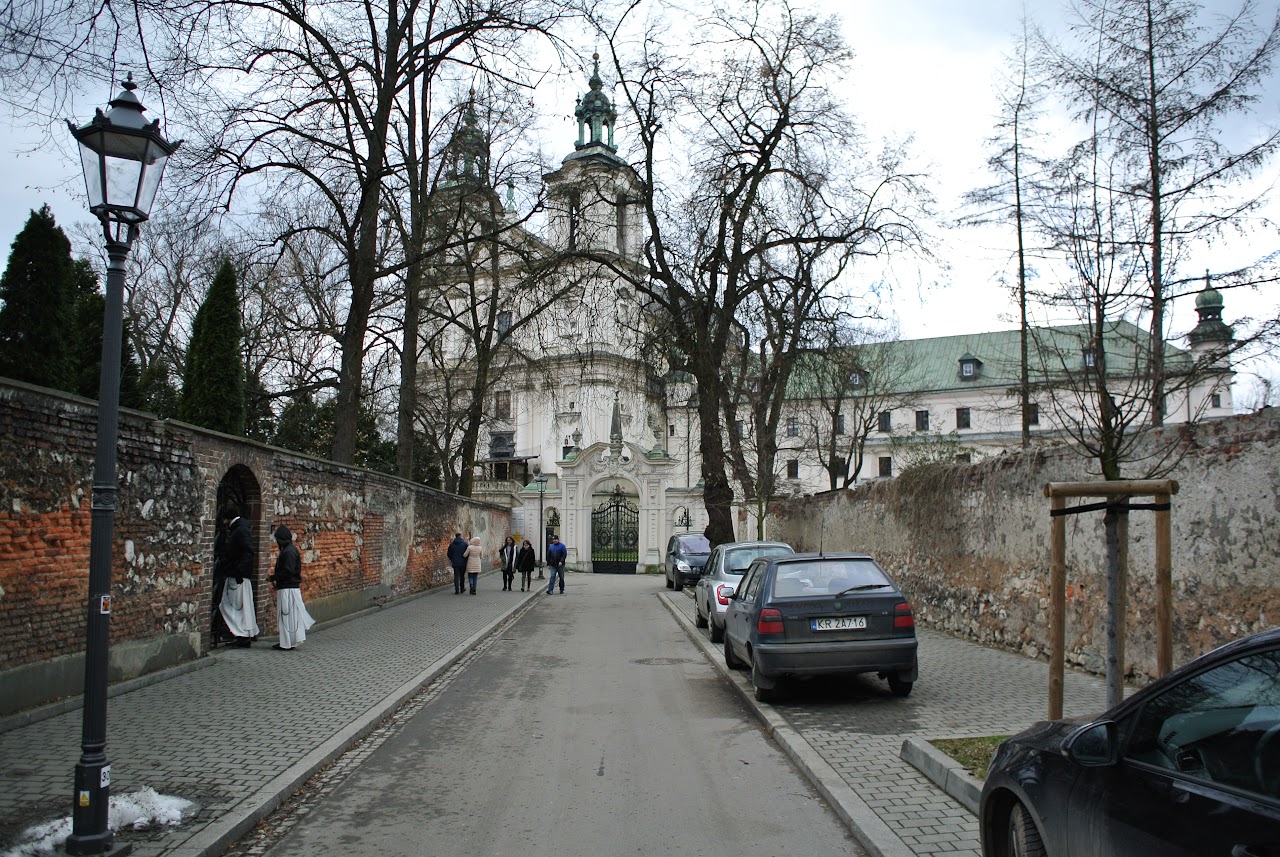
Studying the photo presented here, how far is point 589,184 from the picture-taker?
76.4 ft

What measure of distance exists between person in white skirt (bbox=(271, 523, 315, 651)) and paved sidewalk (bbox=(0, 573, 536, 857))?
0.95ft

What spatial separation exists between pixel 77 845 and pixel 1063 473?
10.4 m

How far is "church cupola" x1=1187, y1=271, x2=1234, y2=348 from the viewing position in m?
8.08

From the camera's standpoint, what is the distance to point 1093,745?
3.30 meters

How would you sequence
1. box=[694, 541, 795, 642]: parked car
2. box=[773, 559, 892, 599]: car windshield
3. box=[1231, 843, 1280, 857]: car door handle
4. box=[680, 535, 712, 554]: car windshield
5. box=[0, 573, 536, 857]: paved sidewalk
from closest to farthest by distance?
box=[1231, 843, 1280, 857]: car door handle, box=[0, 573, 536, 857]: paved sidewalk, box=[773, 559, 892, 599]: car windshield, box=[694, 541, 795, 642]: parked car, box=[680, 535, 712, 554]: car windshield

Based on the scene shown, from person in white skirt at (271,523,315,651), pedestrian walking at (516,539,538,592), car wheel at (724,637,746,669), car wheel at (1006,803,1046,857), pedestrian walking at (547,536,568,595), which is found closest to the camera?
car wheel at (1006,803,1046,857)

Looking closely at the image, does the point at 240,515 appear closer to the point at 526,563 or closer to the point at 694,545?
the point at 526,563

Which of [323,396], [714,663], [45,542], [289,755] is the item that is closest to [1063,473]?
[714,663]

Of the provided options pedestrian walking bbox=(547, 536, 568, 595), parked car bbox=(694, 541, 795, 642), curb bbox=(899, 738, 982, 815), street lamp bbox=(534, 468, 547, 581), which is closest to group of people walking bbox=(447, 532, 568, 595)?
pedestrian walking bbox=(547, 536, 568, 595)

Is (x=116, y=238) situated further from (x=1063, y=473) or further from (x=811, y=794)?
(x=1063, y=473)

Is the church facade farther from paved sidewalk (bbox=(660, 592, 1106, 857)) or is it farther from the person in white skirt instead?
the person in white skirt

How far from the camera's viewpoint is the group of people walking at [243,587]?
1195cm

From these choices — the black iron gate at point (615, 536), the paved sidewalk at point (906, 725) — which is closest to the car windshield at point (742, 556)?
the paved sidewalk at point (906, 725)

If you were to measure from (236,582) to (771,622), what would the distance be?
7.61 m
